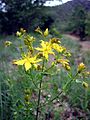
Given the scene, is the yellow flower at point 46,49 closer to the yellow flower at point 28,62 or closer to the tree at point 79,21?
the yellow flower at point 28,62

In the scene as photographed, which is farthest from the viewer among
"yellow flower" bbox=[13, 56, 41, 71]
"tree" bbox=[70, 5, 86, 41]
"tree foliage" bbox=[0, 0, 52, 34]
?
"tree" bbox=[70, 5, 86, 41]

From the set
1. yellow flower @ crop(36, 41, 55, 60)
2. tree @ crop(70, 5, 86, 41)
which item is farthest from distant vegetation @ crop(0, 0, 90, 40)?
yellow flower @ crop(36, 41, 55, 60)

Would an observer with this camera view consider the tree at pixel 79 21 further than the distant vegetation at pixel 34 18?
Yes

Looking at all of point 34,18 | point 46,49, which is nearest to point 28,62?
point 46,49

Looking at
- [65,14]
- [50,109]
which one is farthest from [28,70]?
Answer: [65,14]

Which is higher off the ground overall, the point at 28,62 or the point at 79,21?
the point at 28,62

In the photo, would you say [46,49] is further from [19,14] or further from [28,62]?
[19,14]

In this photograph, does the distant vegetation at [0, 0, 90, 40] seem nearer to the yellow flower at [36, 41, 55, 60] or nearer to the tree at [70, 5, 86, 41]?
the tree at [70, 5, 86, 41]

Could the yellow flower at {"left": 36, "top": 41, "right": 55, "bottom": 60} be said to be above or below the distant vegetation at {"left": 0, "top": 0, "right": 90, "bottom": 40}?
above

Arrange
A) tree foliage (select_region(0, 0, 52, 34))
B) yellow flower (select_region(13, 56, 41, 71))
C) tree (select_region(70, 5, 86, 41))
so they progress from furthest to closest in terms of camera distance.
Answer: tree (select_region(70, 5, 86, 41))
tree foliage (select_region(0, 0, 52, 34))
yellow flower (select_region(13, 56, 41, 71))

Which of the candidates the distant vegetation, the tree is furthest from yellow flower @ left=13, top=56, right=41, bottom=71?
the tree

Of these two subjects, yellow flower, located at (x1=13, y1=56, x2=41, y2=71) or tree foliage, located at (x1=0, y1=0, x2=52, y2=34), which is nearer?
yellow flower, located at (x1=13, y1=56, x2=41, y2=71)

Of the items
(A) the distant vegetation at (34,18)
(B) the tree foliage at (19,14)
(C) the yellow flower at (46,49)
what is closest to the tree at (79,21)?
(A) the distant vegetation at (34,18)

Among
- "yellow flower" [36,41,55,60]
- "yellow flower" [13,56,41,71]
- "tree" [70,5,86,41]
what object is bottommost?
"tree" [70,5,86,41]
